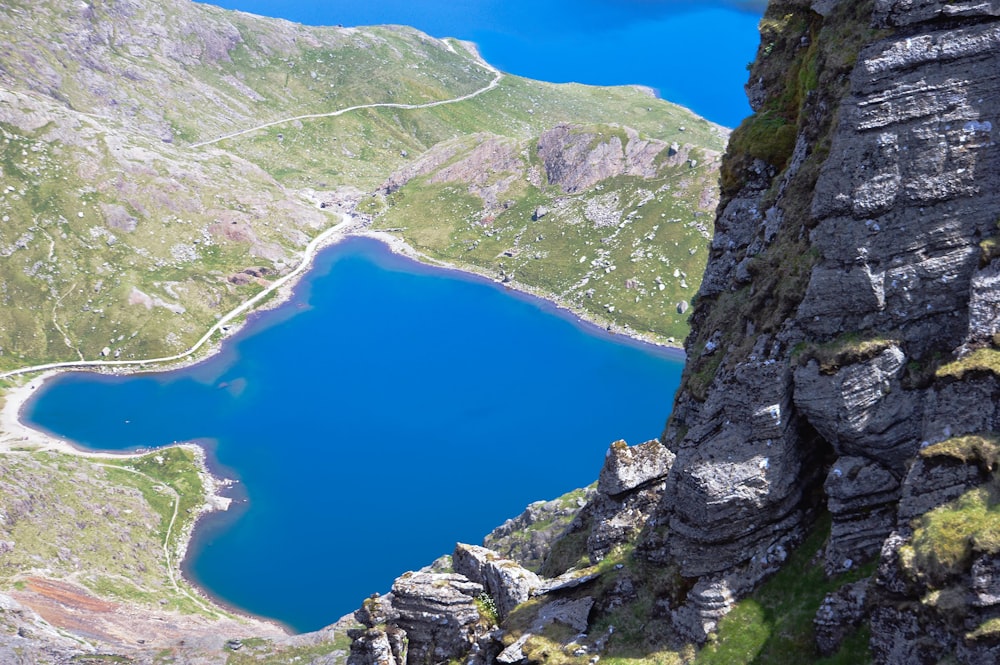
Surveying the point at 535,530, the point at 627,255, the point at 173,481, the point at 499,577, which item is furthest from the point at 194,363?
the point at 499,577

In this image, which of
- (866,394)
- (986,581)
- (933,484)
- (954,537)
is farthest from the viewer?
(866,394)

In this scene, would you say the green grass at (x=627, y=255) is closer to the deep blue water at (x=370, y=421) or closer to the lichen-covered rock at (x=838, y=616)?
the deep blue water at (x=370, y=421)

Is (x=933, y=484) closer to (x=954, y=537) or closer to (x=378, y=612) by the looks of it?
(x=954, y=537)

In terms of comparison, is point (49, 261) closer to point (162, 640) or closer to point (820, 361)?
point (162, 640)

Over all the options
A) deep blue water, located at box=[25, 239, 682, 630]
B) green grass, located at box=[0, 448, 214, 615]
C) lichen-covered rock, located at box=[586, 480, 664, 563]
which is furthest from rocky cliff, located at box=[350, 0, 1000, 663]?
green grass, located at box=[0, 448, 214, 615]

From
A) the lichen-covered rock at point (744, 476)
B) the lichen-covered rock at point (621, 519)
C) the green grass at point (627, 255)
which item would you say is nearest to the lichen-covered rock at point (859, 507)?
the lichen-covered rock at point (744, 476)

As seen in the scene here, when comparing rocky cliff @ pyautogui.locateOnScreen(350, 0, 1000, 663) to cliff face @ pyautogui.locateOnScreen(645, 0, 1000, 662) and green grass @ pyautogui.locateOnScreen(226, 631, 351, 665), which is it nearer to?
cliff face @ pyautogui.locateOnScreen(645, 0, 1000, 662)

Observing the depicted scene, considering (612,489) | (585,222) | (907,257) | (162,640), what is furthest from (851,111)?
(585,222)
